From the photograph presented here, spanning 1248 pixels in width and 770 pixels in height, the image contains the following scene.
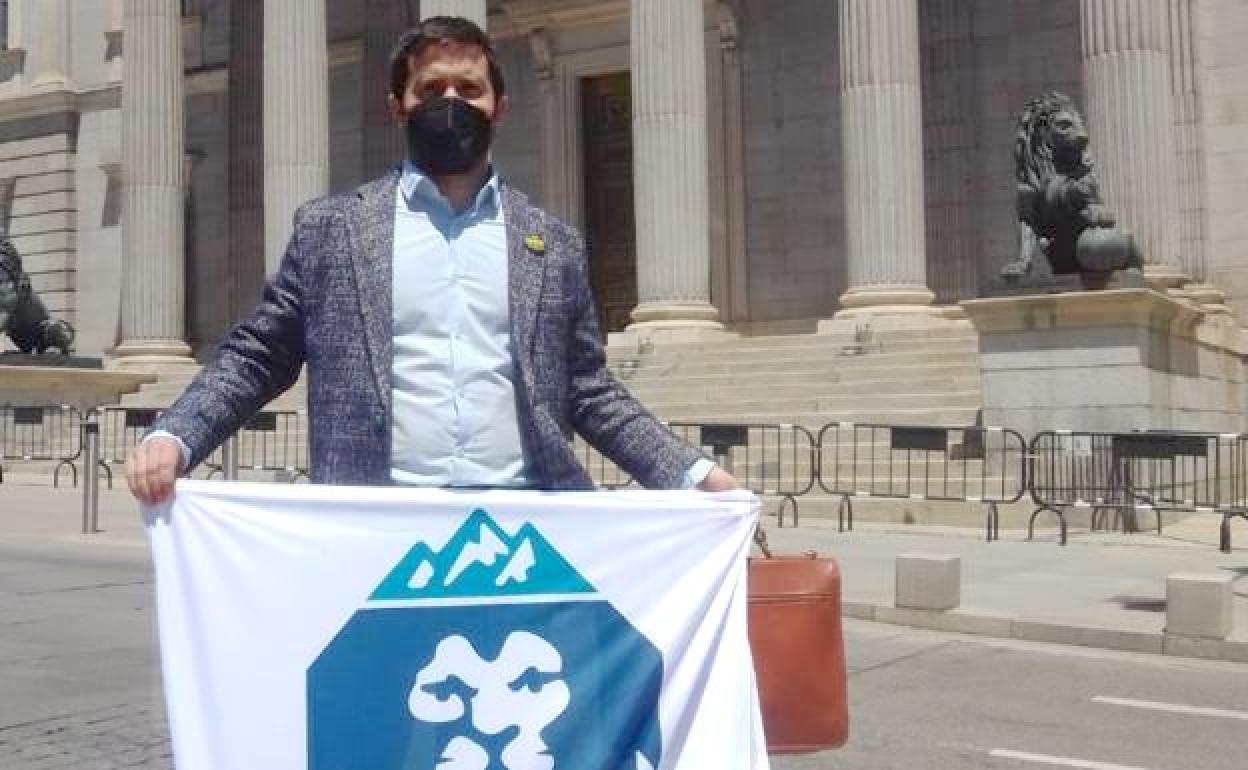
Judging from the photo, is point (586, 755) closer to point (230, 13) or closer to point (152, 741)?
point (152, 741)

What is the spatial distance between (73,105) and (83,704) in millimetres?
34168

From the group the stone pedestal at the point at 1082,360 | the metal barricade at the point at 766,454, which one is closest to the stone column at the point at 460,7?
the metal barricade at the point at 766,454

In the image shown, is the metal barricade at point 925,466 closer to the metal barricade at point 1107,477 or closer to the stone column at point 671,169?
the metal barricade at point 1107,477

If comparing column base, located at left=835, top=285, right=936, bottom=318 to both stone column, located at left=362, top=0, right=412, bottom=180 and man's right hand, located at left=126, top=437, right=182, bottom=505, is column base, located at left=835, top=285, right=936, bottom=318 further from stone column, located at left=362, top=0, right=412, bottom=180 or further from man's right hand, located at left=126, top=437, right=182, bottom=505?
man's right hand, located at left=126, top=437, right=182, bottom=505

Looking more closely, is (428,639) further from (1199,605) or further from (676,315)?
(676,315)

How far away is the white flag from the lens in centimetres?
298

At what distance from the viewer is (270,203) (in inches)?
1123

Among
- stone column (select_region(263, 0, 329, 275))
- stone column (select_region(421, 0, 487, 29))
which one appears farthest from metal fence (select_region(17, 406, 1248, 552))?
stone column (select_region(421, 0, 487, 29))

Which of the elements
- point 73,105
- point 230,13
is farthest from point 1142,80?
point 73,105

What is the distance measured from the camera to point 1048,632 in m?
10.0

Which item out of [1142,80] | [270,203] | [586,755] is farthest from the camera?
[270,203]

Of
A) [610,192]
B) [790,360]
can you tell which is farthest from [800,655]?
[610,192]

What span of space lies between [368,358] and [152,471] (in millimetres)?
508

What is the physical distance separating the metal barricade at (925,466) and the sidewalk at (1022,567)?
69cm
